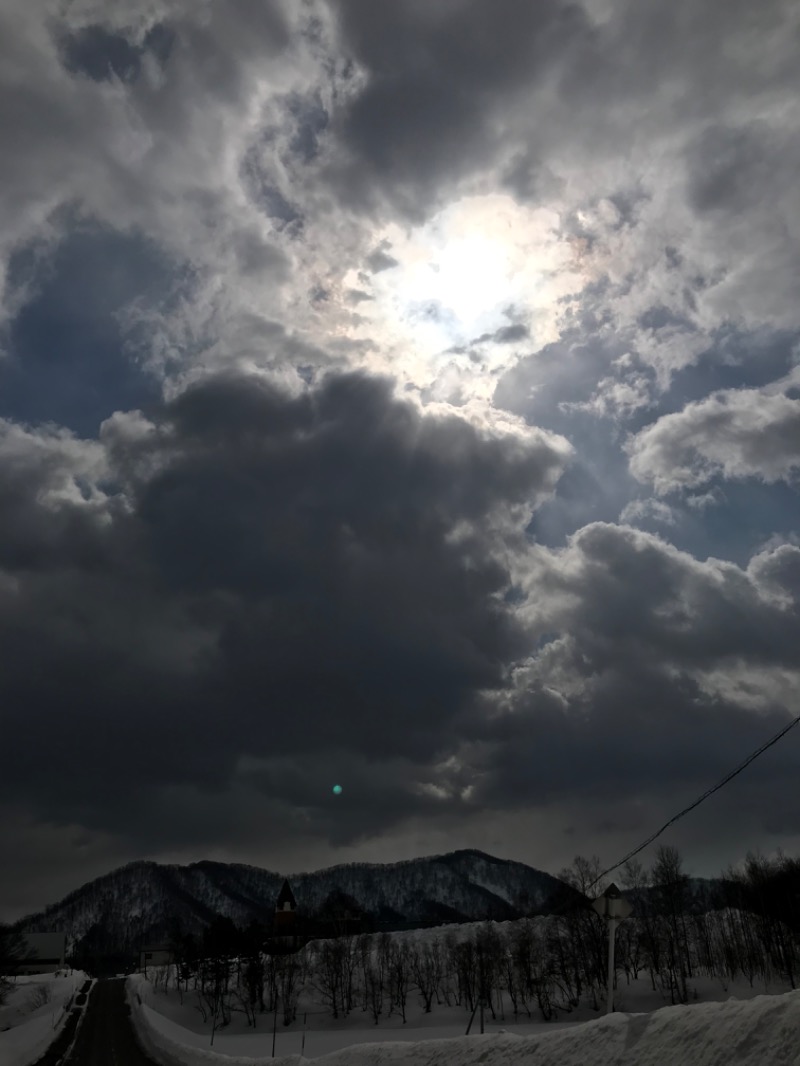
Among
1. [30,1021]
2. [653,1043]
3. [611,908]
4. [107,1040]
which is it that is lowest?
[107,1040]

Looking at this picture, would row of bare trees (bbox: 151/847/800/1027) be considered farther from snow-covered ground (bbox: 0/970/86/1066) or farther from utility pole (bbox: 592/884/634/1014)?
utility pole (bbox: 592/884/634/1014)

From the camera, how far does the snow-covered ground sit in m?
61.3

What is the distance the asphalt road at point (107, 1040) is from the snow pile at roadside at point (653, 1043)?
36.7m

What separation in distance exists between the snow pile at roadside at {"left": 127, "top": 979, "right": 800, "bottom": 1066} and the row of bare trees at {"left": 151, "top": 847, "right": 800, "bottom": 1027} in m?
80.4

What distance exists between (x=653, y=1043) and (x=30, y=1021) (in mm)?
96441

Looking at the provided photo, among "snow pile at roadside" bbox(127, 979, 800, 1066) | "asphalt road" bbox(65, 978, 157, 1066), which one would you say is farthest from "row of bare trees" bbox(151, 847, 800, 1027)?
"snow pile at roadside" bbox(127, 979, 800, 1066)

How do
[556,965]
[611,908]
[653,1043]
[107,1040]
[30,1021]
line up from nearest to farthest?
[653,1043] → [611,908] → [107,1040] → [30,1021] → [556,965]

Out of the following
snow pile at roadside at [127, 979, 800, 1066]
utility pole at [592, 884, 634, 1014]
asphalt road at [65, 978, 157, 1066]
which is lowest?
asphalt road at [65, 978, 157, 1066]

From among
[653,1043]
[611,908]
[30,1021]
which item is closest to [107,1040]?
[30,1021]

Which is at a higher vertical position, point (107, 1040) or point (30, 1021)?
point (30, 1021)

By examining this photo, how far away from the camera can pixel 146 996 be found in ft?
413

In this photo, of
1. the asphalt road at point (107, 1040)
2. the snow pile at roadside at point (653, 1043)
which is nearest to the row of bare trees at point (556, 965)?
the asphalt road at point (107, 1040)

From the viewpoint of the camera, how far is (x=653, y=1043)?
16.5m

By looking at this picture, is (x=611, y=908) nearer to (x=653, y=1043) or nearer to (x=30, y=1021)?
(x=653, y=1043)
